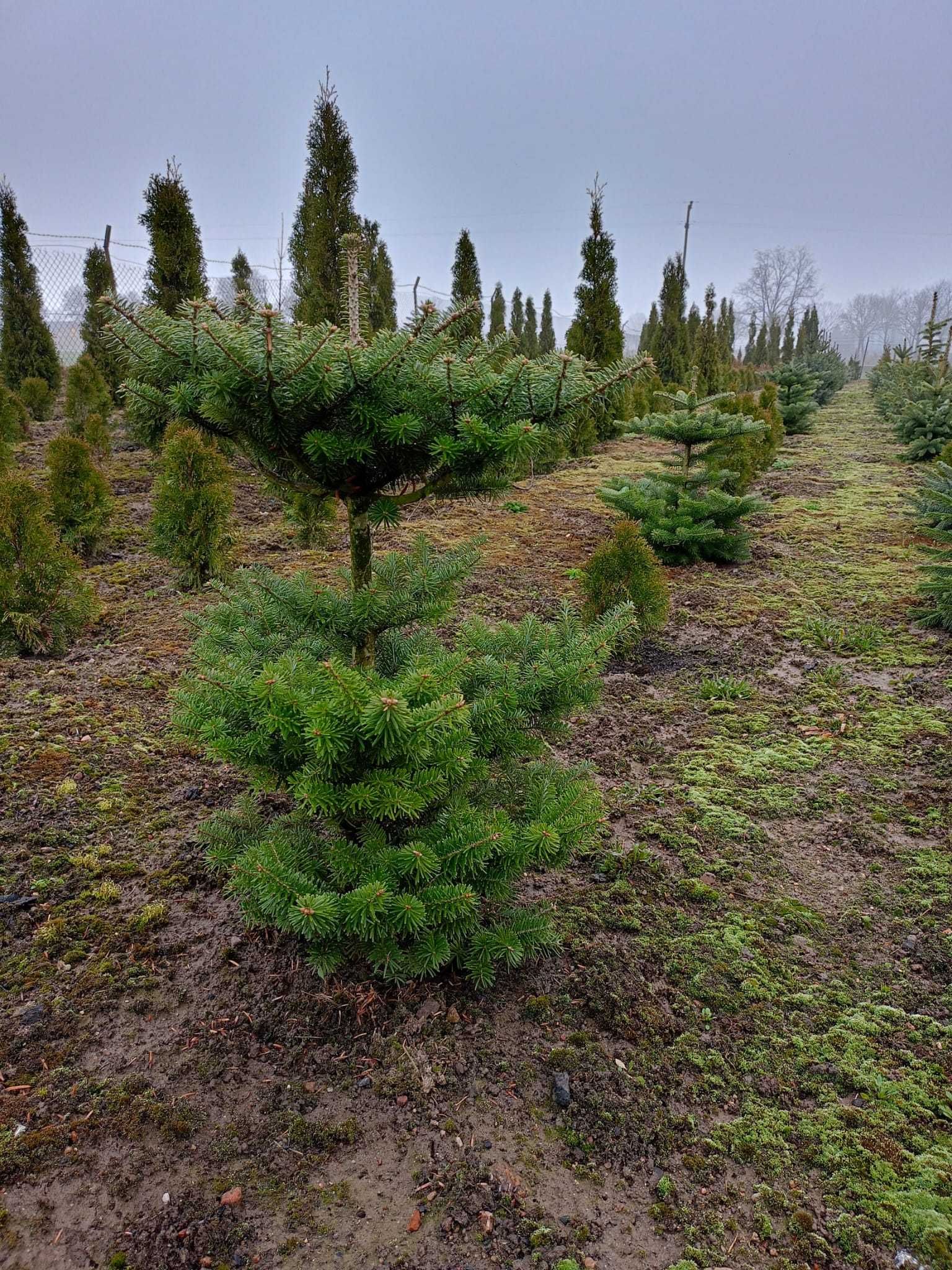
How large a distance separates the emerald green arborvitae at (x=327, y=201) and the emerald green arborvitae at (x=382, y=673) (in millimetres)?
8854

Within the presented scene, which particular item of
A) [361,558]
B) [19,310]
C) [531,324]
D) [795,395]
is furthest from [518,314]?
[361,558]

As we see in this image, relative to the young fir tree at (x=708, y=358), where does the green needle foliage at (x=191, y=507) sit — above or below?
below

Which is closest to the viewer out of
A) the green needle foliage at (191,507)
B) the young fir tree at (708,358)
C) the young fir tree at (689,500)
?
the green needle foliage at (191,507)

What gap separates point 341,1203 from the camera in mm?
1737

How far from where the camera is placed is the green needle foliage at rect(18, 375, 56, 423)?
13.5 m

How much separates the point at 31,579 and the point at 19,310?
13085 millimetres

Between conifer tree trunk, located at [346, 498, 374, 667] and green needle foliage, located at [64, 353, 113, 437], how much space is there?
442 inches

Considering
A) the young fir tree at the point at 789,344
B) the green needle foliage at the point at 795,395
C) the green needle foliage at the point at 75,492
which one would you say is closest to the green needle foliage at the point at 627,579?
the green needle foliage at the point at 75,492

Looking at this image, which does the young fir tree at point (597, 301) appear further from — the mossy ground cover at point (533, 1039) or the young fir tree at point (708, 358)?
the mossy ground cover at point (533, 1039)

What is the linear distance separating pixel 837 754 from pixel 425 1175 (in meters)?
3.17

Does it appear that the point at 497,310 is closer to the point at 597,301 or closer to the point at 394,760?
the point at 597,301

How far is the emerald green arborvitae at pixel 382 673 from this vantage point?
1830mm

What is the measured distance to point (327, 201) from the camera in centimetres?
1027

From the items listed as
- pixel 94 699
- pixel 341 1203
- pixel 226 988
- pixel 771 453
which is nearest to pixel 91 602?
pixel 94 699
